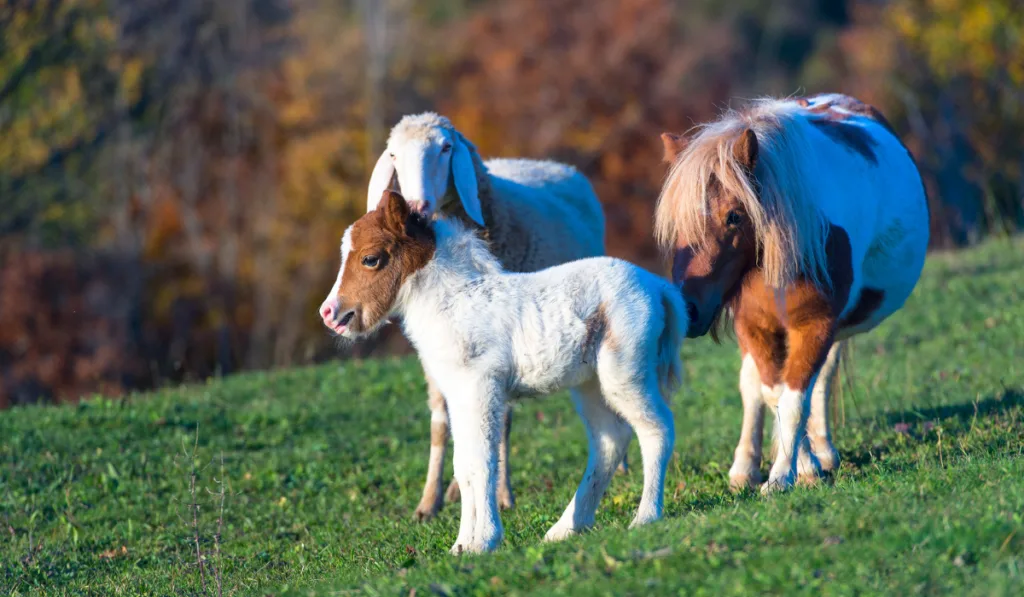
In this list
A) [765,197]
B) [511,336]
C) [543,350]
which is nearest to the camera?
[543,350]

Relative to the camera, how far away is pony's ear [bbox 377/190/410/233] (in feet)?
22.3

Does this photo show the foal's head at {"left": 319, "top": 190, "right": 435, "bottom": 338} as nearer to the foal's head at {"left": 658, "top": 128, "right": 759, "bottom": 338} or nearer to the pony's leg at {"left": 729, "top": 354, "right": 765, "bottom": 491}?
the foal's head at {"left": 658, "top": 128, "right": 759, "bottom": 338}

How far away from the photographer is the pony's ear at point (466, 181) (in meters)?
8.93

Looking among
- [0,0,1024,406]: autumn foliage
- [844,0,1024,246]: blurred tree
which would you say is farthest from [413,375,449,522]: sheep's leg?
[844,0,1024,246]: blurred tree

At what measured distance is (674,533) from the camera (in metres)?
5.64

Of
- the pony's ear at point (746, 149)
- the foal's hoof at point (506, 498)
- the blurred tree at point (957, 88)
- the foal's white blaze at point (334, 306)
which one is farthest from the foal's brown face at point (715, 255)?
the blurred tree at point (957, 88)

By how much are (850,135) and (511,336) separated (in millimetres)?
3158

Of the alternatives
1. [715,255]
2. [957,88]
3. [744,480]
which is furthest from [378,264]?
[957,88]

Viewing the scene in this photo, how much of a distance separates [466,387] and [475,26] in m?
45.6

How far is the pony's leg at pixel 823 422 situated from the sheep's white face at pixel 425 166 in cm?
305

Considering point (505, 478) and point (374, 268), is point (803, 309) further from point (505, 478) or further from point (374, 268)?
point (505, 478)

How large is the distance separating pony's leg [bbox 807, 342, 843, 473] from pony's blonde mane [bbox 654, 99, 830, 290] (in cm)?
124

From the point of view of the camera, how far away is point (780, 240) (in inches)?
275

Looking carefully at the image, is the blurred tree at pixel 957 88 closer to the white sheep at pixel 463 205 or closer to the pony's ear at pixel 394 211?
the white sheep at pixel 463 205
